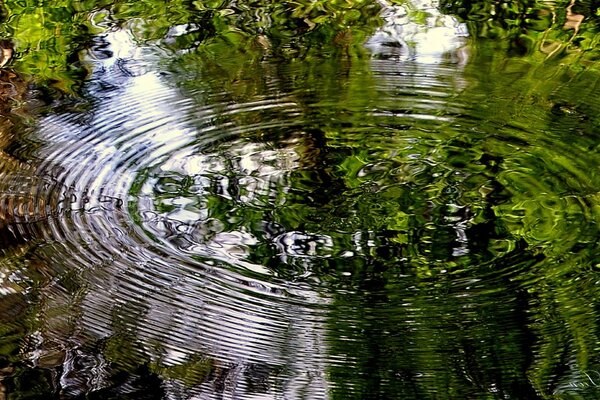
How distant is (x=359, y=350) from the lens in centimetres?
89

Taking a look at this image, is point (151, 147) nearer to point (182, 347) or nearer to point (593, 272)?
point (182, 347)

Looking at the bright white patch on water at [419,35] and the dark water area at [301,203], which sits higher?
the bright white patch on water at [419,35]

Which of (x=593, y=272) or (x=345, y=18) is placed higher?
(x=345, y=18)

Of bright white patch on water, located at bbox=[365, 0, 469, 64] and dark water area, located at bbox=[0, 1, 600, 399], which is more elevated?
bright white patch on water, located at bbox=[365, 0, 469, 64]

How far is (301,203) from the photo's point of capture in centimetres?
121

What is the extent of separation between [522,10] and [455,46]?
289 millimetres

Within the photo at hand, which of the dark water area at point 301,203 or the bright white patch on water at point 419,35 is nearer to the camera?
the dark water area at point 301,203

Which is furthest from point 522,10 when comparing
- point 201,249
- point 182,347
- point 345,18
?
point 182,347

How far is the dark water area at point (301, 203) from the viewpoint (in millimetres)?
866

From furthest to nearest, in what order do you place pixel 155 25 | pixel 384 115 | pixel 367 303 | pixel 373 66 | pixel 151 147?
pixel 155 25, pixel 373 66, pixel 384 115, pixel 151 147, pixel 367 303

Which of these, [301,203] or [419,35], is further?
[419,35]

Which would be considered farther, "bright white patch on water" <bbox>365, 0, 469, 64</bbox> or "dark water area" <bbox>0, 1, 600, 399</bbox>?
"bright white patch on water" <bbox>365, 0, 469, 64</bbox>

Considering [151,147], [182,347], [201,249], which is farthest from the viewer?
[151,147]

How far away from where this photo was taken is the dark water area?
87 cm
